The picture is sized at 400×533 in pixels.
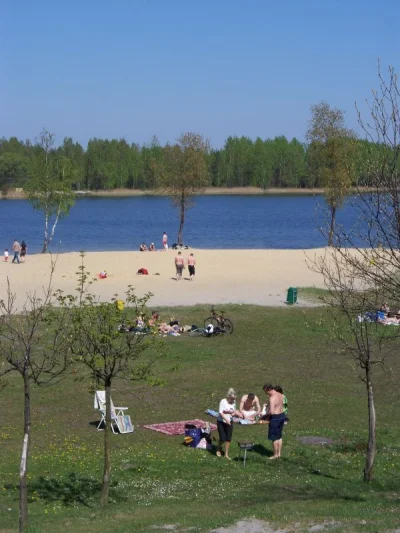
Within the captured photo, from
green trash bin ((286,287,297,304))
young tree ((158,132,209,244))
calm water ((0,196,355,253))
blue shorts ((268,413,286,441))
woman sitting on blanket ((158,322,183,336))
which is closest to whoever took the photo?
blue shorts ((268,413,286,441))

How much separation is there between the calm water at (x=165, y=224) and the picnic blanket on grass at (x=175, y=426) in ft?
103

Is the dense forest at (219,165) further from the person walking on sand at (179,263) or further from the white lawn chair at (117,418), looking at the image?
the white lawn chair at (117,418)

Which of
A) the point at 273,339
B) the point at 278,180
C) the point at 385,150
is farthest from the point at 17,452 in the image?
the point at 278,180

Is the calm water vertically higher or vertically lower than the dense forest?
lower

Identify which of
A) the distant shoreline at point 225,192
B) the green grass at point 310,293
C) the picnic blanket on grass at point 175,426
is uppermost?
the distant shoreline at point 225,192

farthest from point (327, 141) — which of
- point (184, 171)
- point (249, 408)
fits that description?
point (249, 408)

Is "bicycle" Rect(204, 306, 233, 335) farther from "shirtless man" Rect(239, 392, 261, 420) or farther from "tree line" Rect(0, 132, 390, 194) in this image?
"tree line" Rect(0, 132, 390, 194)

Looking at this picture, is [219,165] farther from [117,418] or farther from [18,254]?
[117,418]

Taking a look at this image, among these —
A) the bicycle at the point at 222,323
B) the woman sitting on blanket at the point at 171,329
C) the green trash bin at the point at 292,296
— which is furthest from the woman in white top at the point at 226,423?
the green trash bin at the point at 292,296

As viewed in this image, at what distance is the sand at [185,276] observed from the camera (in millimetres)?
38969

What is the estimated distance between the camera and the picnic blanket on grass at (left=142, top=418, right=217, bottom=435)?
1913 centimetres

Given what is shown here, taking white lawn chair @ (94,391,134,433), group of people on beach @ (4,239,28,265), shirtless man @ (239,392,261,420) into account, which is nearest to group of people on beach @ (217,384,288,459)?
shirtless man @ (239,392,261,420)

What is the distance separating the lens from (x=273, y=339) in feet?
98.3

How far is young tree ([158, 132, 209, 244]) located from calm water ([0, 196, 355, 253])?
6455 millimetres
